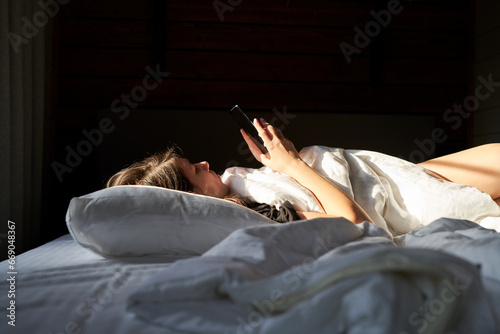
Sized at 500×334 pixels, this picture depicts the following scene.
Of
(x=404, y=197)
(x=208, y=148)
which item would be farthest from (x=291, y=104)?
(x=404, y=197)

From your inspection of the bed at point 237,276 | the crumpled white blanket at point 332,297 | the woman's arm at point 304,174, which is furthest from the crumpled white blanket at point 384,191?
the crumpled white blanket at point 332,297

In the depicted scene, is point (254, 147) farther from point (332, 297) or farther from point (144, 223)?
point (332, 297)

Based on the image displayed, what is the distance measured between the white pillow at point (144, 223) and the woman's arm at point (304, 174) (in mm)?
325

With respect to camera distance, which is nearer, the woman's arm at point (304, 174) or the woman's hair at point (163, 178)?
the woman's arm at point (304, 174)

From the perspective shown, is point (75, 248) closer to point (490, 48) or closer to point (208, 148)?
point (208, 148)

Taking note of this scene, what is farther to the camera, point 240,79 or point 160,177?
point 240,79

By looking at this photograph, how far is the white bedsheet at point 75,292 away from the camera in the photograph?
651 millimetres

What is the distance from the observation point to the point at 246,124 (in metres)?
1.84

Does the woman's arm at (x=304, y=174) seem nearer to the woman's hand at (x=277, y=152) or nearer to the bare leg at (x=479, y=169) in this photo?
the woman's hand at (x=277, y=152)

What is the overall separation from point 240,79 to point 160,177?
1.14 meters

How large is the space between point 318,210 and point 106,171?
1205mm

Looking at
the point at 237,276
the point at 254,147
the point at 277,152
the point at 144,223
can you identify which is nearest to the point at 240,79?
the point at 254,147

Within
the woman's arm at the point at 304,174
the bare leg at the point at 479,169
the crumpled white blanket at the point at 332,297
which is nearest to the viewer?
the crumpled white blanket at the point at 332,297

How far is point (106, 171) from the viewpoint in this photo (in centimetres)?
227
